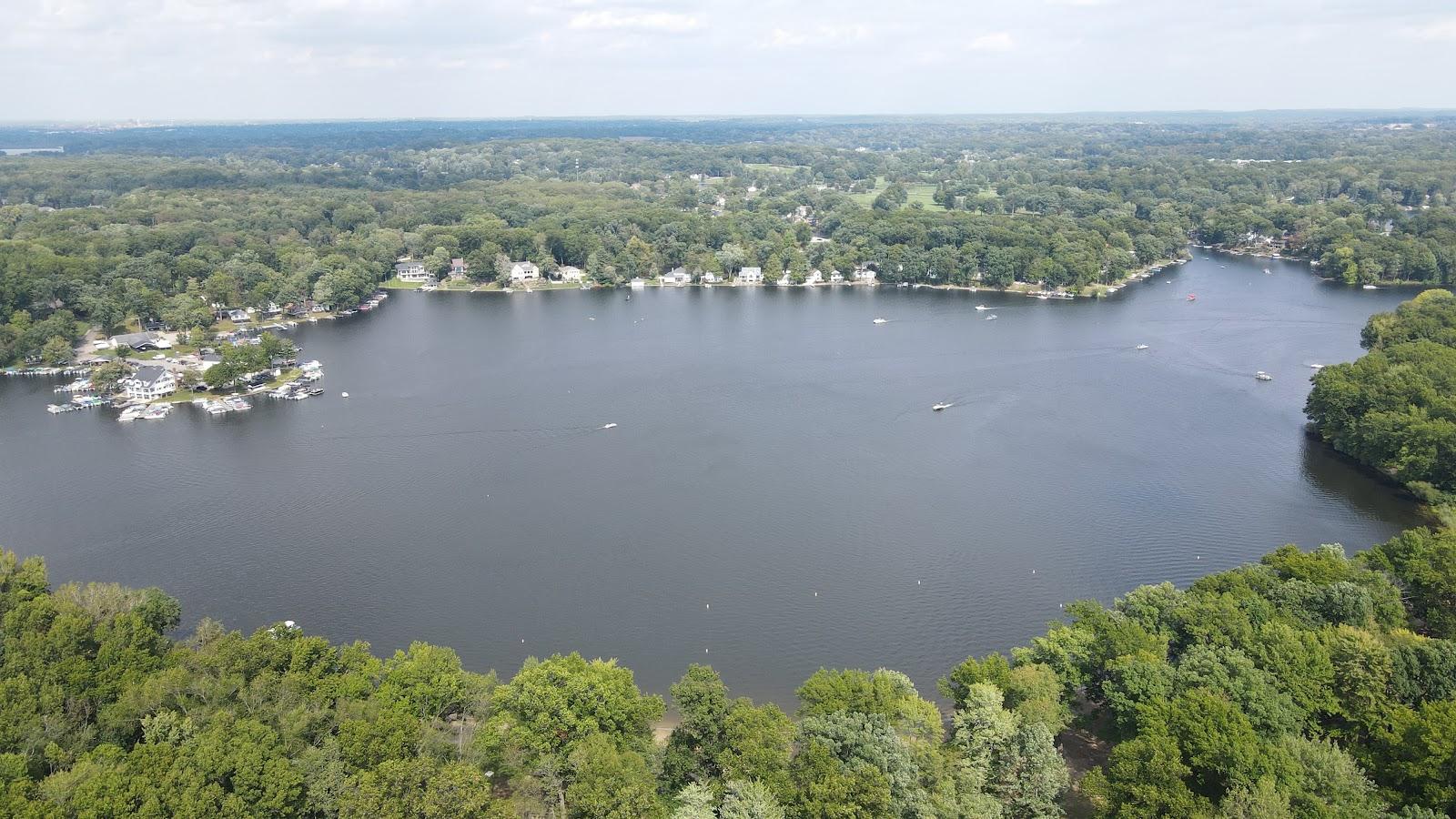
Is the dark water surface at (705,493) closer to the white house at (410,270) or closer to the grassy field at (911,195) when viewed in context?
the white house at (410,270)

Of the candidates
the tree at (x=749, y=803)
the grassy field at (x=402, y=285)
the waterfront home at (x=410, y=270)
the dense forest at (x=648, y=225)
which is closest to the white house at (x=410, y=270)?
the waterfront home at (x=410, y=270)

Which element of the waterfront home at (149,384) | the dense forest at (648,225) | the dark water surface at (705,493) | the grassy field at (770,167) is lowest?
the dark water surface at (705,493)

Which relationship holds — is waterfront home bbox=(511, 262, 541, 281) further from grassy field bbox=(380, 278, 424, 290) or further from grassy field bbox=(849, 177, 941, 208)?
grassy field bbox=(849, 177, 941, 208)

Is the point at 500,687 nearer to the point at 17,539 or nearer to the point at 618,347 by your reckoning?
the point at 17,539

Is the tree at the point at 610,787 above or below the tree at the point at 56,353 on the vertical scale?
below

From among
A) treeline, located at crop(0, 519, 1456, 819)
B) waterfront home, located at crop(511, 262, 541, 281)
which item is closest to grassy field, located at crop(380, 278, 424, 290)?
waterfront home, located at crop(511, 262, 541, 281)

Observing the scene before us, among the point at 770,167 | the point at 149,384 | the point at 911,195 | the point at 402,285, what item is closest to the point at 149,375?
the point at 149,384
